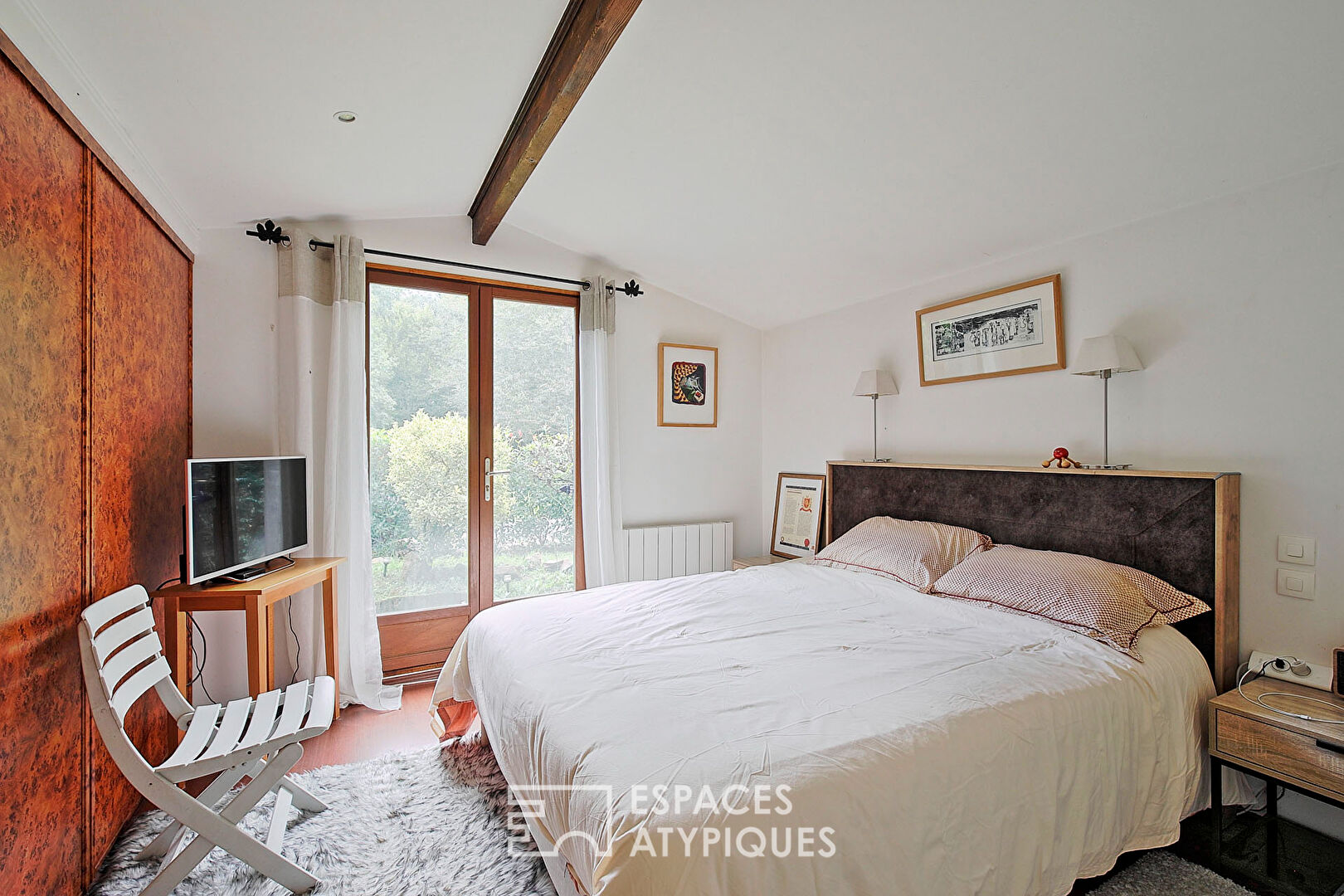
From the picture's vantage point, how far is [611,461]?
3836mm

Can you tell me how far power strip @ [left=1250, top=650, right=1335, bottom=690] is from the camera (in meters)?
1.95

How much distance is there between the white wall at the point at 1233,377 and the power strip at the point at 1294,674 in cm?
4

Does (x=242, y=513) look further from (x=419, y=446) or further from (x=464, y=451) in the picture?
(x=464, y=451)

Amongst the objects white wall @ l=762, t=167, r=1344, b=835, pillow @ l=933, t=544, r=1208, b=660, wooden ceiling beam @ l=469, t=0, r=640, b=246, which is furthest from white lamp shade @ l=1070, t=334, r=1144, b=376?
wooden ceiling beam @ l=469, t=0, r=640, b=246

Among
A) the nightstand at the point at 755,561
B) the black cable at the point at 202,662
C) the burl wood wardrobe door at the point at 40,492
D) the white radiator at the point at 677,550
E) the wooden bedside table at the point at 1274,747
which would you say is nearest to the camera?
the burl wood wardrobe door at the point at 40,492

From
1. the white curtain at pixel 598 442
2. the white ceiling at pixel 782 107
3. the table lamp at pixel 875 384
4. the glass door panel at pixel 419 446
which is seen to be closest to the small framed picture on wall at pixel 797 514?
the table lamp at pixel 875 384

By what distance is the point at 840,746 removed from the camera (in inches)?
53.8

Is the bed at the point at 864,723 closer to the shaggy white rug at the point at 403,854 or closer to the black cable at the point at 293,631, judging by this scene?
the shaggy white rug at the point at 403,854

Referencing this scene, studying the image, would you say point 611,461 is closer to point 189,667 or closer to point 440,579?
point 440,579

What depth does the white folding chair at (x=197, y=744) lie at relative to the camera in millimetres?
1685

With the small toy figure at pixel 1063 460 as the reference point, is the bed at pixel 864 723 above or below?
below

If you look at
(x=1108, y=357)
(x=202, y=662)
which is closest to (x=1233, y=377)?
(x=1108, y=357)

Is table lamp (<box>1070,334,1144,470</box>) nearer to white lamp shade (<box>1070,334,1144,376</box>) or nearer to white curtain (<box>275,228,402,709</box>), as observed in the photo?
white lamp shade (<box>1070,334,1144,376</box>)

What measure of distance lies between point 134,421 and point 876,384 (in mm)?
3428
